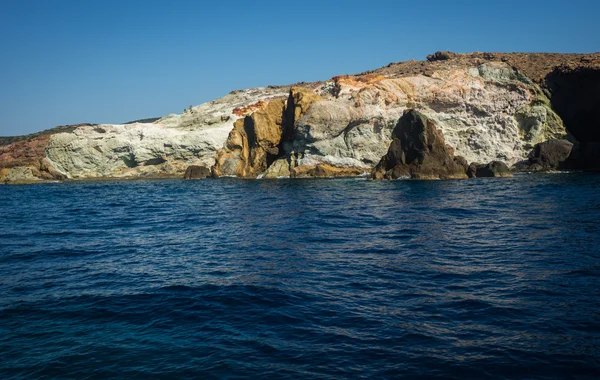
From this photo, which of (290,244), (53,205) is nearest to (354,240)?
(290,244)

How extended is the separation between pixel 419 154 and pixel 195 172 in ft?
115

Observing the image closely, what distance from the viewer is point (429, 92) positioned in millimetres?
60531

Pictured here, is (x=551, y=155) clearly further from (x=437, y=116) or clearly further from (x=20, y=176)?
(x=20, y=176)

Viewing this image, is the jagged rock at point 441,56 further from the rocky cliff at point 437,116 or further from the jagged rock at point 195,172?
the jagged rock at point 195,172

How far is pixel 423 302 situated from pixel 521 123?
5554 centimetres

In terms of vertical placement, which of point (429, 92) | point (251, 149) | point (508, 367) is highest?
point (429, 92)

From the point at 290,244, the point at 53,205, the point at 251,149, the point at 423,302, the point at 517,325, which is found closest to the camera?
the point at 517,325

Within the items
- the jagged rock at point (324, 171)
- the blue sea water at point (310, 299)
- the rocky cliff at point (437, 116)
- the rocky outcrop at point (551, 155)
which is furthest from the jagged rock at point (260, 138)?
the blue sea water at point (310, 299)

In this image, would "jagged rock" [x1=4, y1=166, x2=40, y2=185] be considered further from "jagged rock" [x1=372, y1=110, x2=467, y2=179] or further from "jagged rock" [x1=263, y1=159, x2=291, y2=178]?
"jagged rock" [x1=372, y1=110, x2=467, y2=179]

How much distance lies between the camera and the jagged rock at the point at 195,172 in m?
67.4

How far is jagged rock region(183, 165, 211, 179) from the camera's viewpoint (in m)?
67.4

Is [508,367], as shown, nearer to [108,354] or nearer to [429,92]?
[108,354]

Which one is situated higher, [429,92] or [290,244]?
[429,92]

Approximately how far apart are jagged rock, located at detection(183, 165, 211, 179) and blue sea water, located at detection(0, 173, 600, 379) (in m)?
45.7
